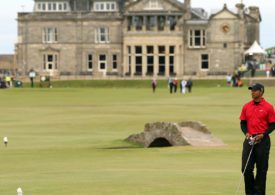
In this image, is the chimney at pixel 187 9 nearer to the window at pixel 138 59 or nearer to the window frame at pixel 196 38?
the window frame at pixel 196 38

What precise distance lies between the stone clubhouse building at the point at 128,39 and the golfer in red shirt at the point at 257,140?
110752 mm

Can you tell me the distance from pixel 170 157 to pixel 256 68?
95876 millimetres

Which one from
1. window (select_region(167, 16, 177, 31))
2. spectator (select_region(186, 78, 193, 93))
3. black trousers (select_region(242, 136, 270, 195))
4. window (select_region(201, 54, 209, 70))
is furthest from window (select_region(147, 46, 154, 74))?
black trousers (select_region(242, 136, 270, 195))

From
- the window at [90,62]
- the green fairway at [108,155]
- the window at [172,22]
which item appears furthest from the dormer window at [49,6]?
the green fairway at [108,155]

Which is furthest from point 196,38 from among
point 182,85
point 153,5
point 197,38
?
point 182,85

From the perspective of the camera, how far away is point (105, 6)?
13788 cm

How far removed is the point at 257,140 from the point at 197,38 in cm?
11443

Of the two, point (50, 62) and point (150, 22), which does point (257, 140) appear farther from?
point (50, 62)

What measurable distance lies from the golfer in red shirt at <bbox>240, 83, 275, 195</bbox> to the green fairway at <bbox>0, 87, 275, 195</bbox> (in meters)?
1.02

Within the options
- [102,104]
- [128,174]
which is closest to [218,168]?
[128,174]

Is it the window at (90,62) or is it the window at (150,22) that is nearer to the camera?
the window at (150,22)

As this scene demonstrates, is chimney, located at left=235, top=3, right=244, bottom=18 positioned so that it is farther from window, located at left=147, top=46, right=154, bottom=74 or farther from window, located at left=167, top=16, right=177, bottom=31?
window, located at left=147, top=46, right=154, bottom=74

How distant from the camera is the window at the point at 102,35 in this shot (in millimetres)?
136625

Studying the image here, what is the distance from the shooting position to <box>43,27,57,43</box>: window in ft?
451
